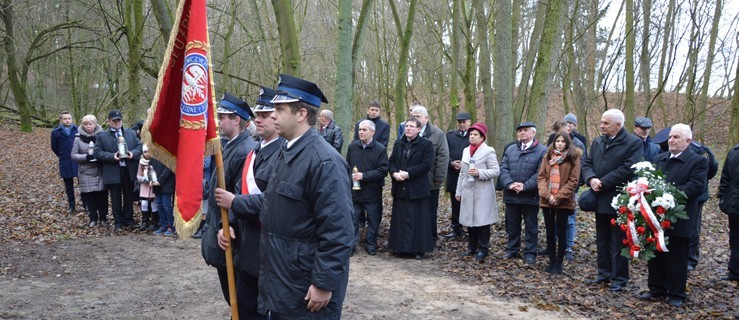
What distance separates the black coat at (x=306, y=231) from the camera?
360 centimetres

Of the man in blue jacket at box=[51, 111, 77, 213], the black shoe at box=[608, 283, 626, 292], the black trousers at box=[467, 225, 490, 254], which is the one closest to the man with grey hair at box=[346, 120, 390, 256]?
the black trousers at box=[467, 225, 490, 254]

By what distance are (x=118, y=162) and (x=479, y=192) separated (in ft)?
21.8

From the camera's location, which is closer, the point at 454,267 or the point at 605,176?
the point at 605,176

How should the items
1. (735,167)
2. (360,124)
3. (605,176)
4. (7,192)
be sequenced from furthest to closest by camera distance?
(7,192) → (360,124) → (735,167) → (605,176)

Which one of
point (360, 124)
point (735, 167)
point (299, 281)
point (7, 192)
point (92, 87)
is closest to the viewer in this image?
point (299, 281)

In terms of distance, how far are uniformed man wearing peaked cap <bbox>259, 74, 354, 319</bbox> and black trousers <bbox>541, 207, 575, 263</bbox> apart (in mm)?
5097

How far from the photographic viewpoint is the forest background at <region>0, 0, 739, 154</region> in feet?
37.3

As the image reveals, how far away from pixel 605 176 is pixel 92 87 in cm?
3843

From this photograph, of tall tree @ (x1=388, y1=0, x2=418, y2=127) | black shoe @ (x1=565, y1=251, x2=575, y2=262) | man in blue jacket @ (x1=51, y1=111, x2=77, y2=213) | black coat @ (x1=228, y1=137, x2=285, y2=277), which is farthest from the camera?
tall tree @ (x1=388, y1=0, x2=418, y2=127)

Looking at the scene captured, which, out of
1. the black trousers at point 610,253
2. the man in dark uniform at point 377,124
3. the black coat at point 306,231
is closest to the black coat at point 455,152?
the man in dark uniform at point 377,124

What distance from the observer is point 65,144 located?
13.1 m

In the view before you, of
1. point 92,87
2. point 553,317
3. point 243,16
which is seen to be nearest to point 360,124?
point 553,317

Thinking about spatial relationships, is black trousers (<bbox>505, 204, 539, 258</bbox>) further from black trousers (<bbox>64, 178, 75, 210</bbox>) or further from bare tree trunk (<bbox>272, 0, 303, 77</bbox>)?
black trousers (<bbox>64, 178, 75, 210</bbox>)

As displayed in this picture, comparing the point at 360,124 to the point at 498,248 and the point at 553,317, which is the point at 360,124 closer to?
the point at 498,248
